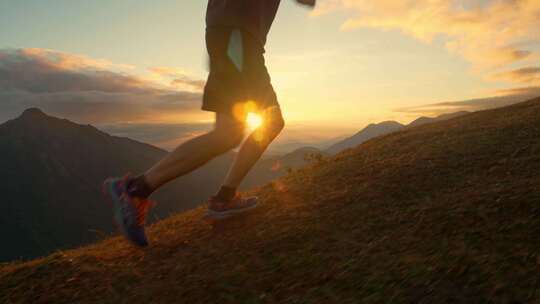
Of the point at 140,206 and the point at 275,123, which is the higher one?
the point at 275,123

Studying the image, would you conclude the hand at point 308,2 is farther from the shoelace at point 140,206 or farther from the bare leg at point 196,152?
the shoelace at point 140,206

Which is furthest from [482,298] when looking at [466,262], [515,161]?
[515,161]

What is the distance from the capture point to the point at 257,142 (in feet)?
13.6

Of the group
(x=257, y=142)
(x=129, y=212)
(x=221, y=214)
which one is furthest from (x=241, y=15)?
(x=129, y=212)

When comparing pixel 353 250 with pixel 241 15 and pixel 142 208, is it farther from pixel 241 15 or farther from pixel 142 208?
pixel 241 15

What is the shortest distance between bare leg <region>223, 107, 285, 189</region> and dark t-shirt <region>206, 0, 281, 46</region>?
2.24ft

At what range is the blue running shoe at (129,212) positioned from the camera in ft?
12.4

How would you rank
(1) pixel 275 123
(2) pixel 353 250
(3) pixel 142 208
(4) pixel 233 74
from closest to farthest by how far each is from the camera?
(2) pixel 353 250, (4) pixel 233 74, (3) pixel 142 208, (1) pixel 275 123

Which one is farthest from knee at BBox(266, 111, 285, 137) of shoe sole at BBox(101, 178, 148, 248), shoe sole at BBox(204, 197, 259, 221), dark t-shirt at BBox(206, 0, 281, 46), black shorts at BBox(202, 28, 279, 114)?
shoe sole at BBox(101, 178, 148, 248)

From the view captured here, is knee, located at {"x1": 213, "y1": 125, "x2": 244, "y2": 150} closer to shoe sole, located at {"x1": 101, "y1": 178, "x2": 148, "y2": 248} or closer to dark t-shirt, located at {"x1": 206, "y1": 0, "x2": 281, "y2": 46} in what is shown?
dark t-shirt, located at {"x1": 206, "y1": 0, "x2": 281, "y2": 46}

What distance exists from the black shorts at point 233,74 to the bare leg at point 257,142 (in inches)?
13.0

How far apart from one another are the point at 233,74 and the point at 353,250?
1.67 metres

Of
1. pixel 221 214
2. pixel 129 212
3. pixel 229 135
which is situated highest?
pixel 229 135

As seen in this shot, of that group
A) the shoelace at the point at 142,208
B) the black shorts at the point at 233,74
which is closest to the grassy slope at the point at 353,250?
the shoelace at the point at 142,208
